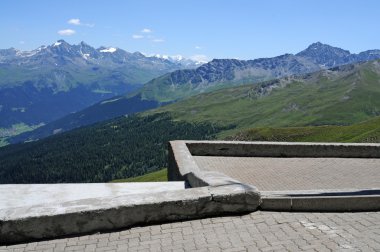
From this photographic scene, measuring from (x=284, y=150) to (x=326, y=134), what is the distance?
10053cm

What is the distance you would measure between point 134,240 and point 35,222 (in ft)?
6.18

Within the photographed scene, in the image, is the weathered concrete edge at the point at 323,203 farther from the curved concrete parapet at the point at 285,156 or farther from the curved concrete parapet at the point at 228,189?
the curved concrete parapet at the point at 228,189

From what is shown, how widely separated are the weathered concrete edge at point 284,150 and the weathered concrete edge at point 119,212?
1061cm

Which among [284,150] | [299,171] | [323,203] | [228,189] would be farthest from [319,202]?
[284,150]

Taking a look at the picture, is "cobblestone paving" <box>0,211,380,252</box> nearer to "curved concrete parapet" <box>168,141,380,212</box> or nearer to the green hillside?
"curved concrete parapet" <box>168,141,380,212</box>

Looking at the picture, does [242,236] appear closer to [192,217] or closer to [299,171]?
[192,217]

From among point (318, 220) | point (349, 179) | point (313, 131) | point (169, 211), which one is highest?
point (169, 211)

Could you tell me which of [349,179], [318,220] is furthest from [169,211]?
[349,179]

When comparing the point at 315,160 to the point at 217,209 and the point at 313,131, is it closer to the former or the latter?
the point at 217,209

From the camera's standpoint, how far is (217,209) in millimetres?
9406

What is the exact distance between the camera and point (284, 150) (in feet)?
66.9

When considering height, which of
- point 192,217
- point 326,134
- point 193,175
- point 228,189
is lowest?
point 326,134

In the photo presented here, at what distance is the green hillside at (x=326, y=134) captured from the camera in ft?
283

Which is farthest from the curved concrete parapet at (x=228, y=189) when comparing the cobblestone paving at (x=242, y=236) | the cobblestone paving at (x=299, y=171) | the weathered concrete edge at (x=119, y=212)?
the cobblestone paving at (x=299, y=171)
